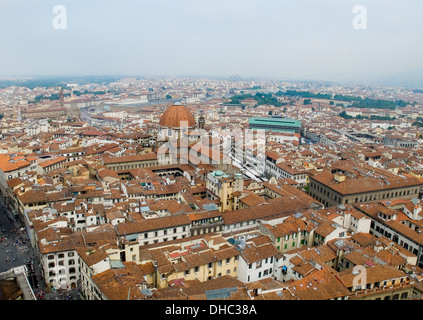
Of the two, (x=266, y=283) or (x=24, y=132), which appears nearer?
(x=266, y=283)

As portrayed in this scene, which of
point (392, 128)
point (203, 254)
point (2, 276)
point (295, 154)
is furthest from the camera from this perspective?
point (392, 128)

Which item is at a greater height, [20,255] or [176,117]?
[176,117]

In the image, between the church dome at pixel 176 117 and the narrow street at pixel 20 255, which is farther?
the church dome at pixel 176 117

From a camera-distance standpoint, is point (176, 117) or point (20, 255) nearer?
point (20, 255)

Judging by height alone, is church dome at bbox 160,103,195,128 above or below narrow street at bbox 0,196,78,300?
above

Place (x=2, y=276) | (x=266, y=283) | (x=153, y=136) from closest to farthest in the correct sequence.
→ (x=2, y=276) → (x=266, y=283) → (x=153, y=136)

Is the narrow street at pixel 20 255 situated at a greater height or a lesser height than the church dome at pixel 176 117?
lesser

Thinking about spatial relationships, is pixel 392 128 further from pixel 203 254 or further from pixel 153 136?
pixel 203 254

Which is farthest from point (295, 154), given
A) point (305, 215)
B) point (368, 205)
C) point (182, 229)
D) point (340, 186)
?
point (182, 229)

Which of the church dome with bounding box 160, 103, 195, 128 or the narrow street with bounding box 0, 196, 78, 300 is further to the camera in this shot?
the church dome with bounding box 160, 103, 195, 128
